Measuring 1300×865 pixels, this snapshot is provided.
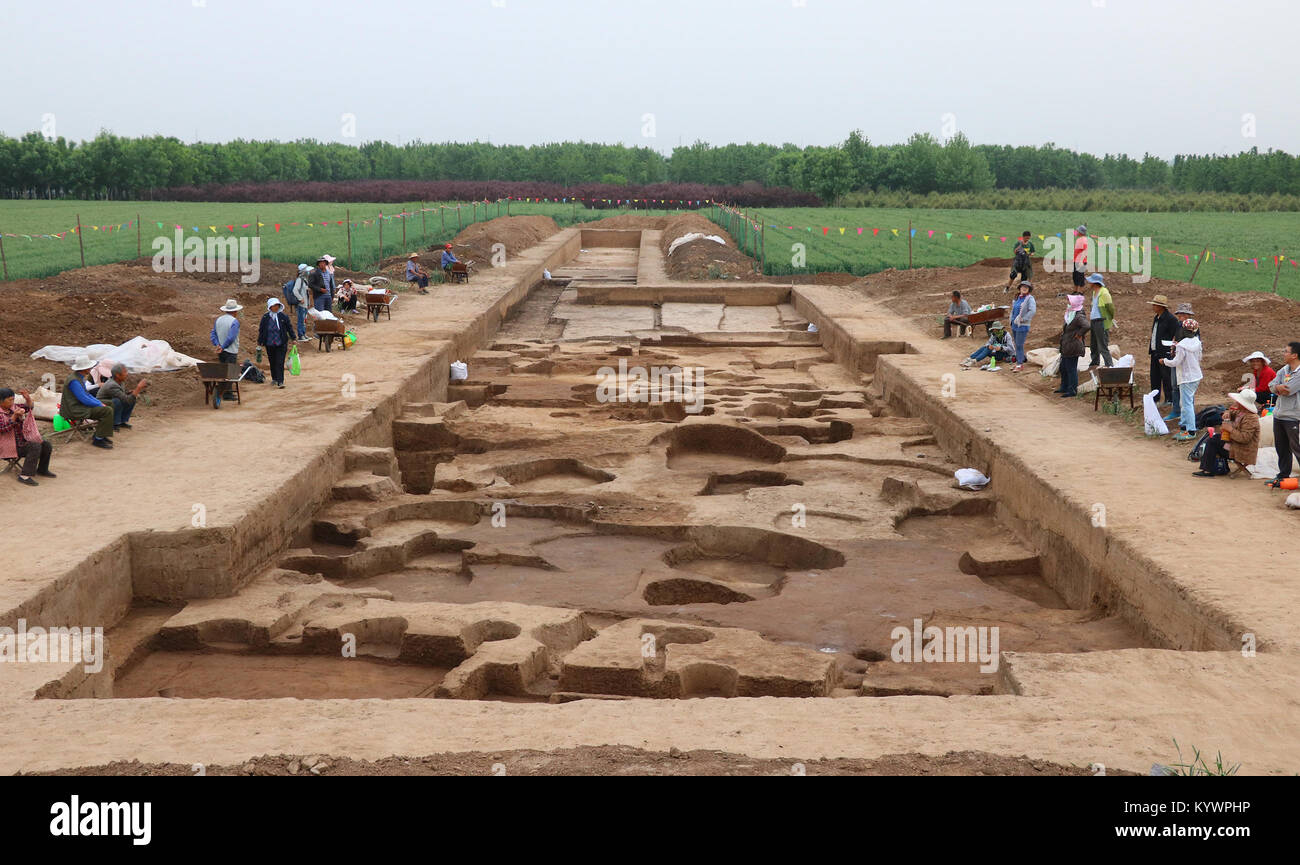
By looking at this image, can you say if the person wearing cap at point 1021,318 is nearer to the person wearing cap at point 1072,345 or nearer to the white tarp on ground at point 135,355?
the person wearing cap at point 1072,345

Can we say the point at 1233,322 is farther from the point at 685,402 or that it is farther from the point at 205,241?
the point at 205,241

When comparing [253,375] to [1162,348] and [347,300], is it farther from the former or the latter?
[1162,348]

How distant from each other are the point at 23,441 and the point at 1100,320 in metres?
11.8

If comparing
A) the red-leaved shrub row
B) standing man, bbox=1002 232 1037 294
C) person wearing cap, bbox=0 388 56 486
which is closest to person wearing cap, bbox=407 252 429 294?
standing man, bbox=1002 232 1037 294

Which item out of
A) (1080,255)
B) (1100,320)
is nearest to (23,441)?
(1100,320)

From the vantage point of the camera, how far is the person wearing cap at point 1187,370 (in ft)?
37.9

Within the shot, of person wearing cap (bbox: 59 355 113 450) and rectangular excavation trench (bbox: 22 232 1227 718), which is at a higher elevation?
person wearing cap (bbox: 59 355 113 450)

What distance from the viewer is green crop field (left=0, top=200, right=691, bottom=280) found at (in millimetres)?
31663

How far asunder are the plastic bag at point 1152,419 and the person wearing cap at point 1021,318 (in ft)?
13.5

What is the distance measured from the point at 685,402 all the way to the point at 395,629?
7883mm

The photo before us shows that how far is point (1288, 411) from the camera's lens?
9.76 meters

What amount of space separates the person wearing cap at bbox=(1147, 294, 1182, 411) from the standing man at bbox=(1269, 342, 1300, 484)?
253cm

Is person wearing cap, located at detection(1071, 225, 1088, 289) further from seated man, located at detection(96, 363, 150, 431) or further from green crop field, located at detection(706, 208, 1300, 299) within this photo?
seated man, located at detection(96, 363, 150, 431)
